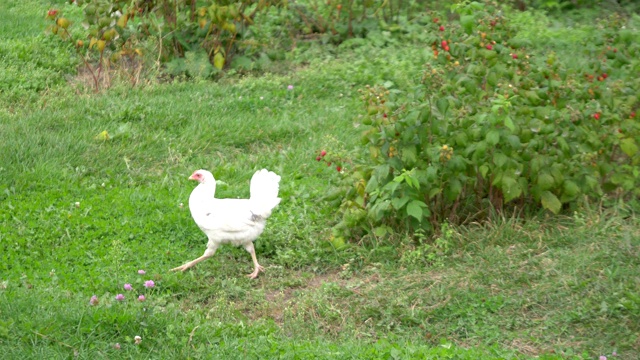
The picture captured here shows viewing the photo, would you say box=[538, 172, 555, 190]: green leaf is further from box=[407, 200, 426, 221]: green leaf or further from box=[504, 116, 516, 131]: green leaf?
box=[407, 200, 426, 221]: green leaf

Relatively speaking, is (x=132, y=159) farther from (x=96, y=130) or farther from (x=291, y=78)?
(x=291, y=78)

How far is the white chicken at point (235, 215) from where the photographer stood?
5.75 m

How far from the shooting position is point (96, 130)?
7.69 meters

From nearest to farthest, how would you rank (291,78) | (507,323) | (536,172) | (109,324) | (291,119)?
1. (109,324)
2. (507,323)
3. (536,172)
4. (291,119)
5. (291,78)

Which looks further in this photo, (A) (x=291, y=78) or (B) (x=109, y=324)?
(A) (x=291, y=78)

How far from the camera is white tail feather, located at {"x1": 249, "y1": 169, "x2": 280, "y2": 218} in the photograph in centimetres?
582

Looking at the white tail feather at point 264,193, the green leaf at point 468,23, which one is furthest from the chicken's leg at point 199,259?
the green leaf at point 468,23

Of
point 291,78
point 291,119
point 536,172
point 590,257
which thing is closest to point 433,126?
point 536,172

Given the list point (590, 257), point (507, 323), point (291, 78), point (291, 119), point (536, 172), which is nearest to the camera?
point (507, 323)

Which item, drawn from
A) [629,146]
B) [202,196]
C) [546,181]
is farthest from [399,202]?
[629,146]

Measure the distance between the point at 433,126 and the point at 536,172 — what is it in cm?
71

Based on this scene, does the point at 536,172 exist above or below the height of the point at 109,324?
above

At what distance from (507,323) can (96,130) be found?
3.97 meters

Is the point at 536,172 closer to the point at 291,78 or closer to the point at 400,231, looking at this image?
the point at 400,231
